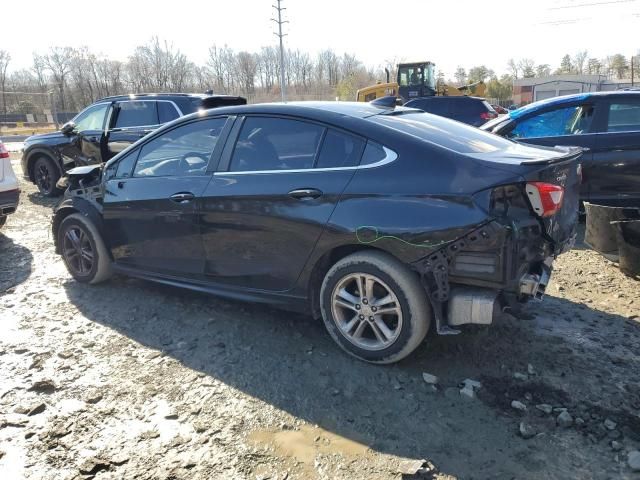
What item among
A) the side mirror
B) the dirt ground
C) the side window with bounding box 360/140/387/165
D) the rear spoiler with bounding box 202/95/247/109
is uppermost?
the rear spoiler with bounding box 202/95/247/109

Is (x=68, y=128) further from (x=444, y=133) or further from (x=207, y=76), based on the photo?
(x=207, y=76)

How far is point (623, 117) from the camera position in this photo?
20.0 feet

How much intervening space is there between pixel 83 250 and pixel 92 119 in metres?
5.13

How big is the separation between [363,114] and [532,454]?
2315 millimetres

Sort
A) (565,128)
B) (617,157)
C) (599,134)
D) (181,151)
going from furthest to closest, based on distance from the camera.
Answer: (565,128) < (599,134) < (617,157) < (181,151)

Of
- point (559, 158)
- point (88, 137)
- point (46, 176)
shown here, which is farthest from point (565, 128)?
point (46, 176)

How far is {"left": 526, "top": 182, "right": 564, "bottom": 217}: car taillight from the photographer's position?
2959 millimetres

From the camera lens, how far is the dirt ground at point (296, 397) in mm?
2484

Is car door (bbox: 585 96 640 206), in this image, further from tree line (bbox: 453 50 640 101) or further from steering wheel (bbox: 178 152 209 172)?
tree line (bbox: 453 50 640 101)

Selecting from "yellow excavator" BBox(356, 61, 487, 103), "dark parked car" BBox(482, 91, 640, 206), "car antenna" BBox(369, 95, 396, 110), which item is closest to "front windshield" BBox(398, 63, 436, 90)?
"yellow excavator" BBox(356, 61, 487, 103)

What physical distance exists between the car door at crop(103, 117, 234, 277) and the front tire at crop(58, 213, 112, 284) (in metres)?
0.17

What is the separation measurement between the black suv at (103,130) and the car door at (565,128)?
4.19 metres

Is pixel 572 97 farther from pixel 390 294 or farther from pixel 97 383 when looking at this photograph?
pixel 97 383

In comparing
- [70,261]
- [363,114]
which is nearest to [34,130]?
[70,261]
